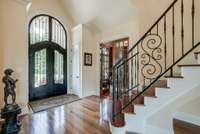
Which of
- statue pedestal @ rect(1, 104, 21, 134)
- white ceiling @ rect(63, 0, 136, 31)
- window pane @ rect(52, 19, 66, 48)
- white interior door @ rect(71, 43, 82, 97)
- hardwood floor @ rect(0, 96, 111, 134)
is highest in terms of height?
white ceiling @ rect(63, 0, 136, 31)

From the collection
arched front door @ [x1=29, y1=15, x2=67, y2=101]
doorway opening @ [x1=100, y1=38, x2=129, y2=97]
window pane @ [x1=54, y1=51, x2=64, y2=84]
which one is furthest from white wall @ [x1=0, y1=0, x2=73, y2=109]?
doorway opening @ [x1=100, y1=38, x2=129, y2=97]

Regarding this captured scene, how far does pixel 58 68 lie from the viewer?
6383 mm

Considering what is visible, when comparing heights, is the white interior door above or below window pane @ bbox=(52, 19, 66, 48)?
below

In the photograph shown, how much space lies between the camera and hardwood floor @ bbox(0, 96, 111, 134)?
283cm

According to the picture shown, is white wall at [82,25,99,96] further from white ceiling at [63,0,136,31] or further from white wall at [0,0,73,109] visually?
white wall at [0,0,73,109]

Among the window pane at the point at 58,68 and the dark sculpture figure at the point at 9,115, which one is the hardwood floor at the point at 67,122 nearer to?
the dark sculpture figure at the point at 9,115

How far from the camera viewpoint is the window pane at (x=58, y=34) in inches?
247

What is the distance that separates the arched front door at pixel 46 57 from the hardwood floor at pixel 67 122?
77.6 inches

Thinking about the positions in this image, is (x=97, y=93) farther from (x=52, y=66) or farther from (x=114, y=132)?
(x=114, y=132)

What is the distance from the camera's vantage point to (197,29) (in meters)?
2.79

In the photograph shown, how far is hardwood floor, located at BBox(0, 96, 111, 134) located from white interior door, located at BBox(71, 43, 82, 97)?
2.01 m

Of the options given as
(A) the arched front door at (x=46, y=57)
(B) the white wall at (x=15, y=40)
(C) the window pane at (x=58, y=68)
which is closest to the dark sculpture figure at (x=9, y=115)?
(B) the white wall at (x=15, y=40)

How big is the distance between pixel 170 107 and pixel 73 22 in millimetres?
6021

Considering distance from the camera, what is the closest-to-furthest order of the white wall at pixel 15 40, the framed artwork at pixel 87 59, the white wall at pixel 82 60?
the white wall at pixel 15 40 → the white wall at pixel 82 60 → the framed artwork at pixel 87 59
